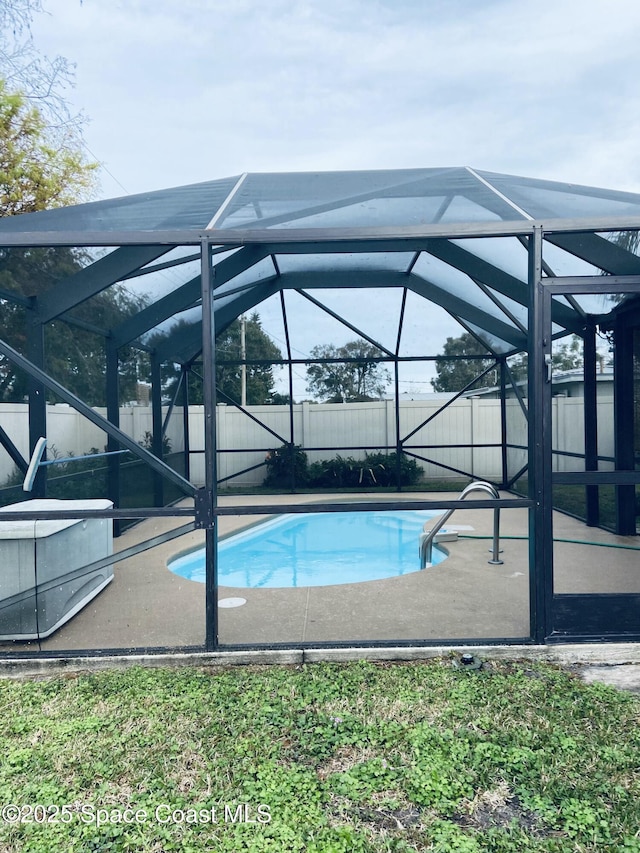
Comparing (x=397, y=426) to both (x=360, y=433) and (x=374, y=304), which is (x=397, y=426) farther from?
(x=374, y=304)

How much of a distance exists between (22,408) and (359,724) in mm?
3960

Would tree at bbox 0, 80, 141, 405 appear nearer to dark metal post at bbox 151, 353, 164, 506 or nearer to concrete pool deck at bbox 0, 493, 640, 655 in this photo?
dark metal post at bbox 151, 353, 164, 506

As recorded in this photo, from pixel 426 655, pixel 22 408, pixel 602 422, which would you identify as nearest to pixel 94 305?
pixel 22 408

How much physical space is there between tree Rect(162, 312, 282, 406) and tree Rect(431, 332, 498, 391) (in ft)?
9.43

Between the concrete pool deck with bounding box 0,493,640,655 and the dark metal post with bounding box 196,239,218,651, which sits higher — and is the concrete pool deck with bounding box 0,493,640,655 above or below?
below

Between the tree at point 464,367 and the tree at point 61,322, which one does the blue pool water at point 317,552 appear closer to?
the tree at point 61,322

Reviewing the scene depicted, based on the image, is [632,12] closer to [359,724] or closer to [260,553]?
[260,553]

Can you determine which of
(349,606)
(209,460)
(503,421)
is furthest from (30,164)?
(349,606)

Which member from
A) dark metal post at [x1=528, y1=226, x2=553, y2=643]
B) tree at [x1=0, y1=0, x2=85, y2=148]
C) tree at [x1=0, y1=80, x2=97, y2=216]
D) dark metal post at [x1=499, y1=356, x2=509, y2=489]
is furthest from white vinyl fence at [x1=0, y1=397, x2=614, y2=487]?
dark metal post at [x1=528, y1=226, x2=553, y2=643]

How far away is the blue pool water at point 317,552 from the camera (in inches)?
230

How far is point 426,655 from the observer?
3168 mm

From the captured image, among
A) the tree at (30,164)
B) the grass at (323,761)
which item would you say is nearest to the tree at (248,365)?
the tree at (30,164)

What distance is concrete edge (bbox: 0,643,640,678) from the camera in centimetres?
313

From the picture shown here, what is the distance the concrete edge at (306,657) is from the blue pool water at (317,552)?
82.4 inches
